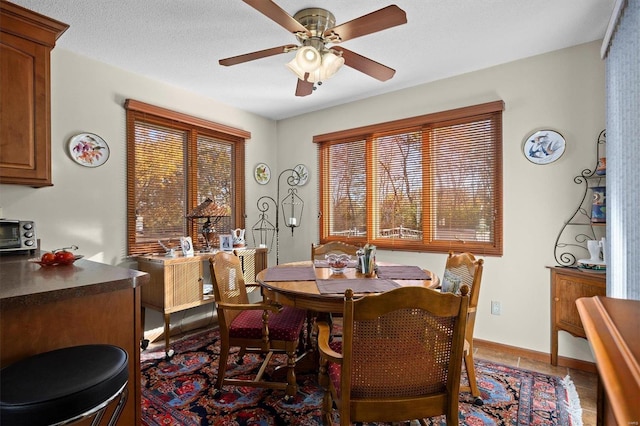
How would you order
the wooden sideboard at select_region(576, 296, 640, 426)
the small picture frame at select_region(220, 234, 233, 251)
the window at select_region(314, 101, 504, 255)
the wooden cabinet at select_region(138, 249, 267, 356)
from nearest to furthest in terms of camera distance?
the wooden sideboard at select_region(576, 296, 640, 426) < the wooden cabinet at select_region(138, 249, 267, 356) < the window at select_region(314, 101, 504, 255) < the small picture frame at select_region(220, 234, 233, 251)

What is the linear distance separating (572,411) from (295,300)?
179 cm

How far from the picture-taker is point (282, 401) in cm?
200

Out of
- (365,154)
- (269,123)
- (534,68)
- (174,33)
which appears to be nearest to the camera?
(174,33)

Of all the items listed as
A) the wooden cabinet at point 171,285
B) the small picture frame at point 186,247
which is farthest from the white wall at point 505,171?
the small picture frame at point 186,247

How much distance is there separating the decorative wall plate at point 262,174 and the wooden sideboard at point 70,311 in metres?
2.78

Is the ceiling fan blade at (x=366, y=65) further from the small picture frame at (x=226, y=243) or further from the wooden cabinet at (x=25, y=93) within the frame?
the small picture frame at (x=226, y=243)

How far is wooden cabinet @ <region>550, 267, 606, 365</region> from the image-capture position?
87.8 inches

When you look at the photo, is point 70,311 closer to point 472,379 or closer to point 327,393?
point 327,393

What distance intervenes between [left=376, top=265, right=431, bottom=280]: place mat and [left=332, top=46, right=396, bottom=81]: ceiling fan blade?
54.0 inches

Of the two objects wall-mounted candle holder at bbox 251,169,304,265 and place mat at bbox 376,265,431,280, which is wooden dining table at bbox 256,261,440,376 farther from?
wall-mounted candle holder at bbox 251,169,304,265

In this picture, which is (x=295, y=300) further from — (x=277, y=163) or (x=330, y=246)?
(x=277, y=163)

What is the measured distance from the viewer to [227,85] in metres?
3.21

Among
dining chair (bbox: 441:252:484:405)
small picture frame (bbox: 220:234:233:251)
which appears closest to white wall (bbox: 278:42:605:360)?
dining chair (bbox: 441:252:484:405)

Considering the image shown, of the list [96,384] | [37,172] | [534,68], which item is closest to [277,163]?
[37,172]
